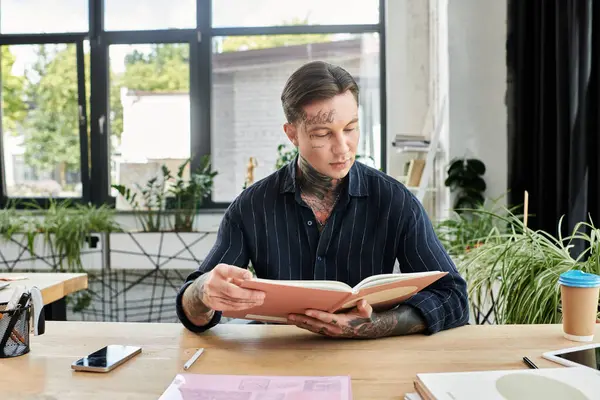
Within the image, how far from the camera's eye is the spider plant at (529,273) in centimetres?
180

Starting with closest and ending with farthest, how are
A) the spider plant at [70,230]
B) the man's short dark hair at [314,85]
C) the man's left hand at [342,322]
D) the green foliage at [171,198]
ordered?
the man's left hand at [342,322] < the man's short dark hair at [314,85] < the spider plant at [70,230] < the green foliage at [171,198]

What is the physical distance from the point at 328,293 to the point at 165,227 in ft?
10.6

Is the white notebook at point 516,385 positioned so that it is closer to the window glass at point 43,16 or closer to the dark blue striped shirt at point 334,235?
the dark blue striped shirt at point 334,235

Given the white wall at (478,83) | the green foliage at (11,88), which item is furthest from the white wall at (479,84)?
the green foliage at (11,88)

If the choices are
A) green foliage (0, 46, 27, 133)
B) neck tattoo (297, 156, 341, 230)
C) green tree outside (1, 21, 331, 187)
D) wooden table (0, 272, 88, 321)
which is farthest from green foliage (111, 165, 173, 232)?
neck tattoo (297, 156, 341, 230)

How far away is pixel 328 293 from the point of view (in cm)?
109

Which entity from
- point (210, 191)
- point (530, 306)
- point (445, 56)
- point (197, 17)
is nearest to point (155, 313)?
point (210, 191)

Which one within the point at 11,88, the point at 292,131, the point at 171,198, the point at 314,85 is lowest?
the point at 171,198

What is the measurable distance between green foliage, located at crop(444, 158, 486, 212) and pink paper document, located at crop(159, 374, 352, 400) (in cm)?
257

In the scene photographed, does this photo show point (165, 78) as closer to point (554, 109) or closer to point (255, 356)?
Result: point (554, 109)

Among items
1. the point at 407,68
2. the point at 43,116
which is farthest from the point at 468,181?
the point at 43,116

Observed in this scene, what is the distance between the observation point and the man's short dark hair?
1454 mm

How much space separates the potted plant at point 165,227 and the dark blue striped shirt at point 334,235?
252 centimetres

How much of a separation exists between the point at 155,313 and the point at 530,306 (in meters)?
3.08
